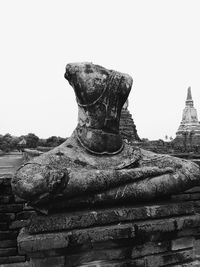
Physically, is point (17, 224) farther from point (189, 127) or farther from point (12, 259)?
point (189, 127)

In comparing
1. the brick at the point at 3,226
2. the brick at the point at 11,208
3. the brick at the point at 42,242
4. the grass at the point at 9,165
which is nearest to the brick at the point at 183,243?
the brick at the point at 42,242

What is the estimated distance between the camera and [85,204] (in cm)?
279

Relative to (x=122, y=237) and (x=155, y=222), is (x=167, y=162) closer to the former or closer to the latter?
(x=155, y=222)

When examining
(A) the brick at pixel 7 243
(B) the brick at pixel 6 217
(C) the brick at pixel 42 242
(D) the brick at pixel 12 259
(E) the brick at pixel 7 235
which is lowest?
(D) the brick at pixel 12 259

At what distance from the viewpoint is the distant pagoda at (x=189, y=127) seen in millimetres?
33688

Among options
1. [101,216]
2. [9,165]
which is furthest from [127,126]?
[101,216]

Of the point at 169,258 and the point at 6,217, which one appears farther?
the point at 6,217

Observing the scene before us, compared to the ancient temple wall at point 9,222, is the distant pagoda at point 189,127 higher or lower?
higher

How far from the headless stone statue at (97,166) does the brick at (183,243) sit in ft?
1.53

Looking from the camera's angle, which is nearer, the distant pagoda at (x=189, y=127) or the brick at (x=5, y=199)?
the brick at (x=5, y=199)

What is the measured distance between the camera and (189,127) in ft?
117

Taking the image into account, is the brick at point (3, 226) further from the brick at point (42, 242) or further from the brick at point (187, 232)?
the brick at point (187, 232)

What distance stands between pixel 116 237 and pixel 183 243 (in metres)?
0.77

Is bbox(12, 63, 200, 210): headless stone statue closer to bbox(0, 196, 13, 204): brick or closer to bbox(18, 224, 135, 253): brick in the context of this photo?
bbox(18, 224, 135, 253): brick
